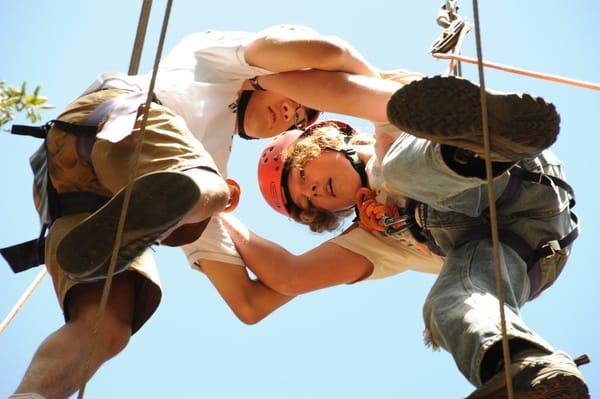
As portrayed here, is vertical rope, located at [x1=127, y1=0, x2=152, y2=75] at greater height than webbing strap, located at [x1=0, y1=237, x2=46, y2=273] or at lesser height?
greater

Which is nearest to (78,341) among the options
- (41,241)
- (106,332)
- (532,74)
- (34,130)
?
(106,332)

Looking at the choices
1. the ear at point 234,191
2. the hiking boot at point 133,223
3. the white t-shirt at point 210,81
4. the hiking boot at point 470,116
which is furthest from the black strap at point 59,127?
the hiking boot at point 470,116

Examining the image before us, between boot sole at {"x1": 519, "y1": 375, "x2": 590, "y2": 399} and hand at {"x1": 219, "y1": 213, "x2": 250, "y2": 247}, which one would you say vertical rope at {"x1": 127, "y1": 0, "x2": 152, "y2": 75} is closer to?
hand at {"x1": 219, "y1": 213, "x2": 250, "y2": 247}

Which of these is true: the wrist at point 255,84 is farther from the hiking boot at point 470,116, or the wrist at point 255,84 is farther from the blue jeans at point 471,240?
the hiking boot at point 470,116

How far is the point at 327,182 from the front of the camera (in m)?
3.54

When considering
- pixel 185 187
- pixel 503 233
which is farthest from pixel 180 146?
pixel 503 233

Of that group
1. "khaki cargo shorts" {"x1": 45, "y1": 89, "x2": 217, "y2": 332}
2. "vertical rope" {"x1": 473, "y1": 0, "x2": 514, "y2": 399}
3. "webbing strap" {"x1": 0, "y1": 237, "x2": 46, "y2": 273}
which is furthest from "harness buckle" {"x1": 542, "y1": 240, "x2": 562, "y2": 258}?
"webbing strap" {"x1": 0, "y1": 237, "x2": 46, "y2": 273}

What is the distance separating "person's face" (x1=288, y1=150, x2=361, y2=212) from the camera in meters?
3.50

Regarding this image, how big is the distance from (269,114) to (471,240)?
1030mm

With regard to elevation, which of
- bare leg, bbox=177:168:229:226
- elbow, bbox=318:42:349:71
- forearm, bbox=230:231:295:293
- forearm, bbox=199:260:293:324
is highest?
elbow, bbox=318:42:349:71

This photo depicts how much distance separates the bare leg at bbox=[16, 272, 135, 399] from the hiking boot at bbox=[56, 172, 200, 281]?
28 centimetres

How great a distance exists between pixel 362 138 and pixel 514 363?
59.1 inches

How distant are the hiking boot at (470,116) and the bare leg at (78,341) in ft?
3.02

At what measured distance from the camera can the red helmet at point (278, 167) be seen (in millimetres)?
3693
